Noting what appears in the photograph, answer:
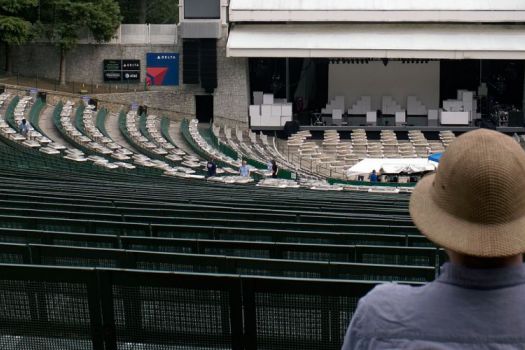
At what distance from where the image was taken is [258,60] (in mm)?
55281

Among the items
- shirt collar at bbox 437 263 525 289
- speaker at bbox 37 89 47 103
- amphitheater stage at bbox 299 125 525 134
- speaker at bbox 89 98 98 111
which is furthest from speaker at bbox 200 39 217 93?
shirt collar at bbox 437 263 525 289

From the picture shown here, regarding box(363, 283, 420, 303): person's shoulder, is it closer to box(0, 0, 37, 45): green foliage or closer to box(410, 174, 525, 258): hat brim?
box(410, 174, 525, 258): hat brim

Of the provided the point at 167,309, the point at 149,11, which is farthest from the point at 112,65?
the point at 167,309

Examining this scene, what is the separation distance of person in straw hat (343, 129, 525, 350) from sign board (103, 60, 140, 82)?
5092cm

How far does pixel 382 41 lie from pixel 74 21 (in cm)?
1688

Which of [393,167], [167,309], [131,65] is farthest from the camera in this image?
[131,65]

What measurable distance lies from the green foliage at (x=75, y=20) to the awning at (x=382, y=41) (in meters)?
6.96

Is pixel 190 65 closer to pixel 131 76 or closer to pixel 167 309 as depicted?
pixel 131 76

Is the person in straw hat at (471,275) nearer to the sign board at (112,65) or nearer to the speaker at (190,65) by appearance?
the speaker at (190,65)

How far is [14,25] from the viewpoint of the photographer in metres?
49.5

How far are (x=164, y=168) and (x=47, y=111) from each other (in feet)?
51.4

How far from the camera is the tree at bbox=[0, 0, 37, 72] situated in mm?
49447

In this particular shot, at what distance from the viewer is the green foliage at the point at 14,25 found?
162 ft

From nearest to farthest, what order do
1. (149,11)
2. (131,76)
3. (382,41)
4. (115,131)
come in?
1. (115,131)
2. (382,41)
3. (131,76)
4. (149,11)
